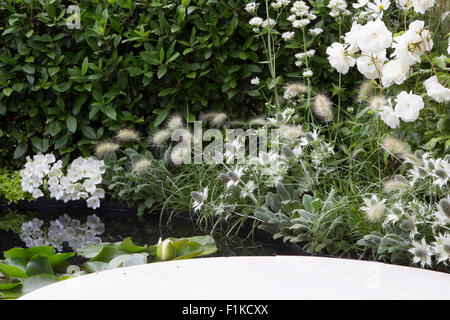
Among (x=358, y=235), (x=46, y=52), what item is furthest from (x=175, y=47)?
(x=358, y=235)

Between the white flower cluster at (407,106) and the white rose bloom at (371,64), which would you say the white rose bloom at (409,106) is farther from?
the white rose bloom at (371,64)

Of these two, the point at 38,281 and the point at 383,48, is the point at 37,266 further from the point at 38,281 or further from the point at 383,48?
the point at 383,48

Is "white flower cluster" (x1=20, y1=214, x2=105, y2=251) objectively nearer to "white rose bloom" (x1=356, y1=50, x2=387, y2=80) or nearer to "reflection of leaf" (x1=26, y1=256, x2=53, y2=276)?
"reflection of leaf" (x1=26, y1=256, x2=53, y2=276)

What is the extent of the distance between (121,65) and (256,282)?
10.1ft

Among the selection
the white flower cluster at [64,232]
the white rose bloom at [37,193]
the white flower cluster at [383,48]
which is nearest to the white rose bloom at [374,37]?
the white flower cluster at [383,48]

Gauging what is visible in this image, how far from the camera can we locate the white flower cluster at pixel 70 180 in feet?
11.3

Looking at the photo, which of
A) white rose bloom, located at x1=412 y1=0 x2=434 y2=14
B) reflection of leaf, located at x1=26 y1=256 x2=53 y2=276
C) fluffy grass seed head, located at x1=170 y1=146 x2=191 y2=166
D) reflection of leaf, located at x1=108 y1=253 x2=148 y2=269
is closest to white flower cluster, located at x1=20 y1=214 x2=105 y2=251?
fluffy grass seed head, located at x1=170 y1=146 x2=191 y2=166

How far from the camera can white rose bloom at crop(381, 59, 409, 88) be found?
2130 mm

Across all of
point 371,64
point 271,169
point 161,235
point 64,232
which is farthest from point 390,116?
point 64,232

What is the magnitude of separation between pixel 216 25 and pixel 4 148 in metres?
1.82

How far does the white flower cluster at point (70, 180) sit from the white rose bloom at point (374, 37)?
1935 millimetres

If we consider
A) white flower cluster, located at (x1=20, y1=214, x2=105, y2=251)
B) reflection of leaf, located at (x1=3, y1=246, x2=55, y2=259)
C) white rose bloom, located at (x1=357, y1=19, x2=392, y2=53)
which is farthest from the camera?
white flower cluster, located at (x1=20, y1=214, x2=105, y2=251)

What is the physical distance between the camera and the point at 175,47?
374 centimetres

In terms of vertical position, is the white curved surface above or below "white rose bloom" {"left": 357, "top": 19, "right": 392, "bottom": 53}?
below
